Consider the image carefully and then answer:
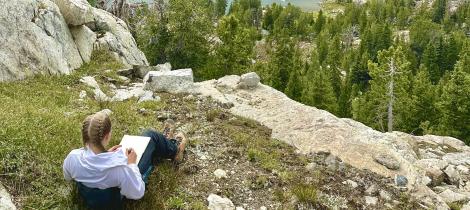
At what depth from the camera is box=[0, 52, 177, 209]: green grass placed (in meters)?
7.20

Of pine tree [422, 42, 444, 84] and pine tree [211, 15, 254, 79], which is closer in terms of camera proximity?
pine tree [211, 15, 254, 79]

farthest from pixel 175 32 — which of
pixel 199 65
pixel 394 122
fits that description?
pixel 394 122

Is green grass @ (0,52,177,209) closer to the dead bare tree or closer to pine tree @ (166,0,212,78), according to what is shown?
pine tree @ (166,0,212,78)

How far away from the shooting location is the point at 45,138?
328 inches

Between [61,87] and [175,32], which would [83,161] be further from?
[175,32]

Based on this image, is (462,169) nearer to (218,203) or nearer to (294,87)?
(218,203)

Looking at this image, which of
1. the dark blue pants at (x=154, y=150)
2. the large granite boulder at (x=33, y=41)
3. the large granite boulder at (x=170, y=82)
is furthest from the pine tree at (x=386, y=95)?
the dark blue pants at (x=154, y=150)

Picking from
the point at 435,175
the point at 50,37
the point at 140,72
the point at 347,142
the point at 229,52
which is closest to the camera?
the point at 435,175

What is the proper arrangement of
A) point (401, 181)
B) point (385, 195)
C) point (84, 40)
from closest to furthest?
1. point (385, 195)
2. point (401, 181)
3. point (84, 40)

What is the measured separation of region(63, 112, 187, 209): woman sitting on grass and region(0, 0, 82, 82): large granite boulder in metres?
8.63

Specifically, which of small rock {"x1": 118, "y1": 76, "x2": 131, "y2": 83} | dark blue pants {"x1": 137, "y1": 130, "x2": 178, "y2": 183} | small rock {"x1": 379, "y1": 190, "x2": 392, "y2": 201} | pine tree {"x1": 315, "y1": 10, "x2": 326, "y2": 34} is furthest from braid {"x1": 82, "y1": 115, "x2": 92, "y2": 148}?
pine tree {"x1": 315, "y1": 10, "x2": 326, "y2": 34}

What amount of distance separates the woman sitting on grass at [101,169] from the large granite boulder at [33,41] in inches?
340

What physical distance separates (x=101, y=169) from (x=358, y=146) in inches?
306

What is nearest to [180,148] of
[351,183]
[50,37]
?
[351,183]
